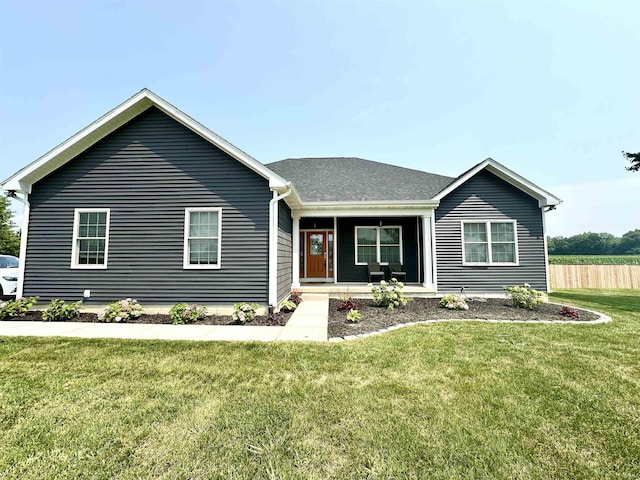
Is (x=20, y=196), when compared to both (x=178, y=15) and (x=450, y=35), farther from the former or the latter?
(x=450, y=35)

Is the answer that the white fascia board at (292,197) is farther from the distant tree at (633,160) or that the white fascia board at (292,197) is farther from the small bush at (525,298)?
the distant tree at (633,160)

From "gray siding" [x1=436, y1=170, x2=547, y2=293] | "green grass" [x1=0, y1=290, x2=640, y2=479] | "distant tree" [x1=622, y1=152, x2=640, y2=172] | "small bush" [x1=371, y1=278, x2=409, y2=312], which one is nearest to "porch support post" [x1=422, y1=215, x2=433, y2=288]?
"gray siding" [x1=436, y1=170, x2=547, y2=293]

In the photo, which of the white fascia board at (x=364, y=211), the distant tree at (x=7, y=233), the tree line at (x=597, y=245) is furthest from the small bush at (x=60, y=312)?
the tree line at (x=597, y=245)

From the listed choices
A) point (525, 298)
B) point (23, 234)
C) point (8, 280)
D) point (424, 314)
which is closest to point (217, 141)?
point (23, 234)

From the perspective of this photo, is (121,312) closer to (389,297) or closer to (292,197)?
(292,197)

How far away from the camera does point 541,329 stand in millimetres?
5758

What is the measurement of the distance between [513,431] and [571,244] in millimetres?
72475

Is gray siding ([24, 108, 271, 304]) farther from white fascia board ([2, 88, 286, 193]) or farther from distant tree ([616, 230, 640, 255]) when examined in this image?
distant tree ([616, 230, 640, 255])

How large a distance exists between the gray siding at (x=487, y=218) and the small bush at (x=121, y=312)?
8.97 m

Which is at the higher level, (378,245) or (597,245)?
(597,245)

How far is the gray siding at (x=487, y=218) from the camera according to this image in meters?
9.54

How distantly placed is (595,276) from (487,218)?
1126 centimetres

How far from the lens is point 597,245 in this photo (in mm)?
54281

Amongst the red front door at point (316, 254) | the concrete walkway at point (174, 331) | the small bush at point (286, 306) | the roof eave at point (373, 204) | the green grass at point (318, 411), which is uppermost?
the roof eave at point (373, 204)
